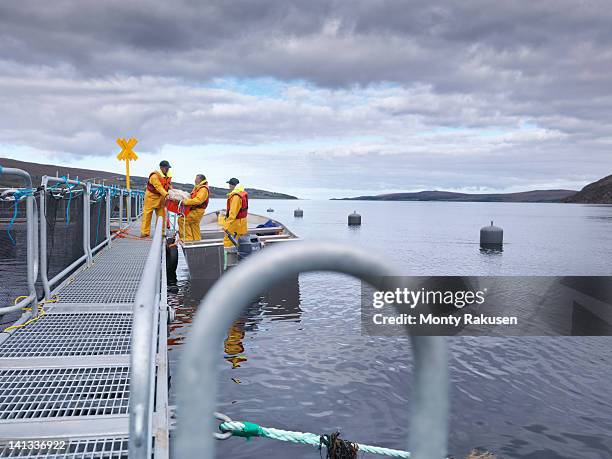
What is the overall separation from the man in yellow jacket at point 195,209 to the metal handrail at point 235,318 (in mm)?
12339

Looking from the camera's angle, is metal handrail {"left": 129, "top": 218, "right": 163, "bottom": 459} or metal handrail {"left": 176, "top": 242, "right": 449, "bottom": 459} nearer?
metal handrail {"left": 176, "top": 242, "right": 449, "bottom": 459}

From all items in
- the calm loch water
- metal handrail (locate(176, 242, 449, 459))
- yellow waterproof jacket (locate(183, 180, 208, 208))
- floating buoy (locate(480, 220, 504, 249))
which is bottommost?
the calm loch water

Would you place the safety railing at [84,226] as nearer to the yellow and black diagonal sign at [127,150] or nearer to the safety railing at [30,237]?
the safety railing at [30,237]

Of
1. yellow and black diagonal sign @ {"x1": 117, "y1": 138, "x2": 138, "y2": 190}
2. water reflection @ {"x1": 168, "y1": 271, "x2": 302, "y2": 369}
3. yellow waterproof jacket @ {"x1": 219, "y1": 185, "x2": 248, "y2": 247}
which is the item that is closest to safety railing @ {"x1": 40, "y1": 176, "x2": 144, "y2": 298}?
water reflection @ {"x1": 168, "y1": 271, "x2": 302, "y2": 369}

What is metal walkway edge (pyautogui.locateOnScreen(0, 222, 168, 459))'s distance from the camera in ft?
12.4

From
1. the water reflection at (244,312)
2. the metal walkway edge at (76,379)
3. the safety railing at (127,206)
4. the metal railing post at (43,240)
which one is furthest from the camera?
the safety railing at (127,206)

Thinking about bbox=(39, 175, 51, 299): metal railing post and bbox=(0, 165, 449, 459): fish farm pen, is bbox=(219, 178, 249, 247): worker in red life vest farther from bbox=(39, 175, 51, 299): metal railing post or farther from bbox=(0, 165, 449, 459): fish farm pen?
bbox=(39, 175, 51, 299): metal railing post

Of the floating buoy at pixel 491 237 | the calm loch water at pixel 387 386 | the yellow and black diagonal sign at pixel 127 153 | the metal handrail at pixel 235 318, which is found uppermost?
the yellow and black diagonal sign at pixel 127 153

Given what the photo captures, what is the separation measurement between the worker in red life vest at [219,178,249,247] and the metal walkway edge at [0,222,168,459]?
228 inches

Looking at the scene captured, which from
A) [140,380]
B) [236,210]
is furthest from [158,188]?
[140,380]

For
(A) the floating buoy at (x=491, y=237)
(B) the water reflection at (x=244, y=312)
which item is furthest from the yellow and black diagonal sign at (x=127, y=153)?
(A) the floating buoy at (x=491, y=237)

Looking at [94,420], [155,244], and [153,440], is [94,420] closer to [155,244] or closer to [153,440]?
[153,440]

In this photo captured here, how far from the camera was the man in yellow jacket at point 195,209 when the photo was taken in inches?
519

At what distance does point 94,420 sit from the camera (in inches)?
156
